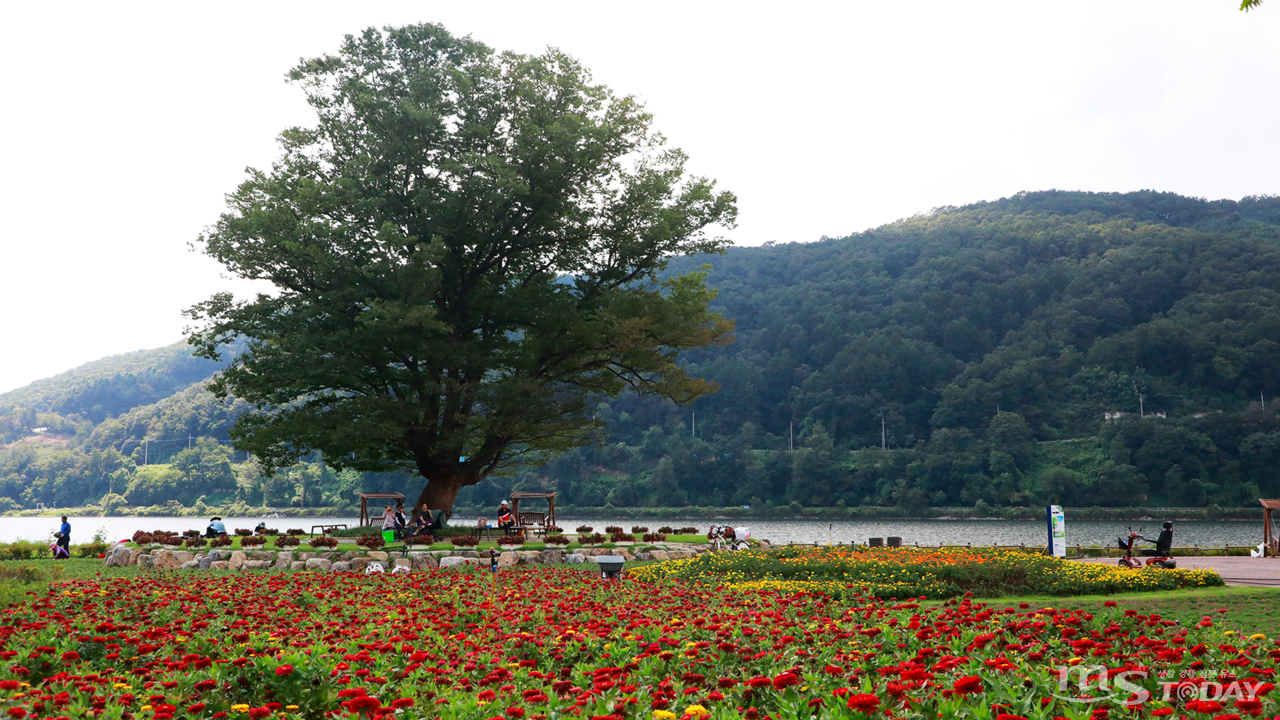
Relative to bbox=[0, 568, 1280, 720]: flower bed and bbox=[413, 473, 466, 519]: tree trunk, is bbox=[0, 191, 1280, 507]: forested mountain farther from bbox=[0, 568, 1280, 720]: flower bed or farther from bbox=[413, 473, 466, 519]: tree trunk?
bbox=[0, 568, 1280, 720]: flower bed

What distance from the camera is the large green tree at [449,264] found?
2525 centimetres

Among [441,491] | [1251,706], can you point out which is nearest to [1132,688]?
[1251,706]

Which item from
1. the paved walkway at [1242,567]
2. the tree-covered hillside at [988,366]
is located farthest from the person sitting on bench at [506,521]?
the tree-covered hillside at [988,366]

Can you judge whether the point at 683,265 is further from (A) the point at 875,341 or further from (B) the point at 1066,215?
(B) the point at 1066,215

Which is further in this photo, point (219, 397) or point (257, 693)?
point (219, 397)

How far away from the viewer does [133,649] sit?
7.77m

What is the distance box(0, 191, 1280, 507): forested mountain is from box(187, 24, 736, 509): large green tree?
231 ft

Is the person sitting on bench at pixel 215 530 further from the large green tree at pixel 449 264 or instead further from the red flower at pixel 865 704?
the red flower at pixel 865 704

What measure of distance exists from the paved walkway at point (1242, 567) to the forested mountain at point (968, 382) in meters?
65.3

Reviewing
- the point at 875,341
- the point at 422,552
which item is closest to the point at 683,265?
the point at 875,341

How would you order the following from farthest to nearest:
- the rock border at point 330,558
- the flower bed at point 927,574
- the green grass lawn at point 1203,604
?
the rock border at point 330,558 < the flower bed at point 927,574 < the green grass lawn at point 1203,604

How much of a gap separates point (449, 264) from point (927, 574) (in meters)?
18.7

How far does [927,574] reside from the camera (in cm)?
1506

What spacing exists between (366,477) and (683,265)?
168 ft
